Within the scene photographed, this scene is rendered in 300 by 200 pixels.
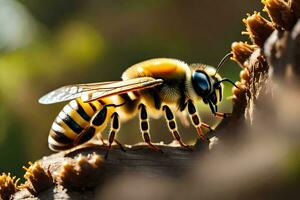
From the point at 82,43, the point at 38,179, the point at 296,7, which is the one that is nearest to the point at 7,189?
the point at 38,179

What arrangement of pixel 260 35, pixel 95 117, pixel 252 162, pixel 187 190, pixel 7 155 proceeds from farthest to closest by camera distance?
pixel 7 155
pixel 95 117
pixel 260 35
pixel 187 190
pixel 252 162

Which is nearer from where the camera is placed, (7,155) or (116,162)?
(116,162)

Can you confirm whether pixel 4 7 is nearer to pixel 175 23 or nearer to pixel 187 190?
pixel 175 23

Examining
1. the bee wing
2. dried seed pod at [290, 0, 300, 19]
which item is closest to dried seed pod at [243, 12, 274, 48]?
dried seed pod at [290, 0, 300, 19]

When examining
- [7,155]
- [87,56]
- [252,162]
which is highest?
[252,162]

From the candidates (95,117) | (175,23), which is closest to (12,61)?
(175,23)

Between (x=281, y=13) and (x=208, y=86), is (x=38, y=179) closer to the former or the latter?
(x=208, y=86)

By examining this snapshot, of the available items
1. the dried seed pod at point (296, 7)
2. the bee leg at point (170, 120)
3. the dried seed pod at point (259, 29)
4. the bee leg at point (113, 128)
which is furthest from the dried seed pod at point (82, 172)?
the dried seed pod at point (296, 7)
